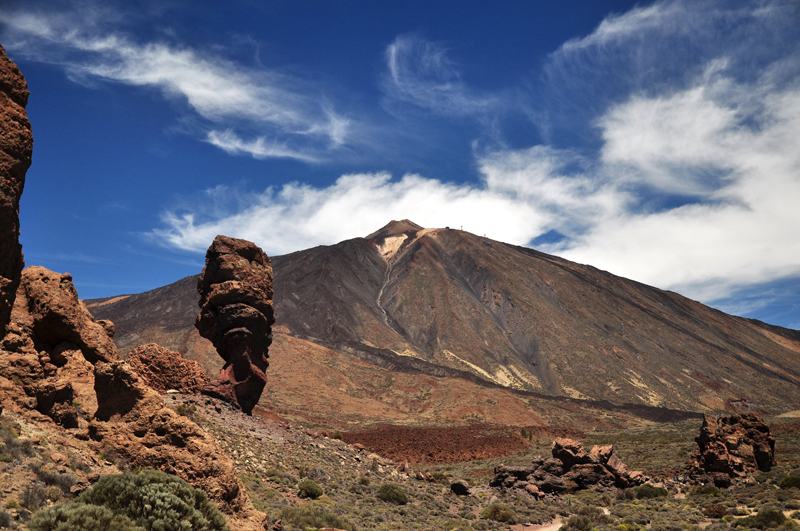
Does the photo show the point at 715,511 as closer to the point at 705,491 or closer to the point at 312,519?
the point at 705,491

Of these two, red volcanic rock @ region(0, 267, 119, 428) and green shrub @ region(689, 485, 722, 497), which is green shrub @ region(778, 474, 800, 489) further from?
red volcanic rock @ region(0, 267, 119, 428)

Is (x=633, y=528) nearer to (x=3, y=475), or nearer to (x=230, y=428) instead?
(x=230, y=428)

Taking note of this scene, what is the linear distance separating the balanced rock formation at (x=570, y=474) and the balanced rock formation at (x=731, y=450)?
3335 millimetres

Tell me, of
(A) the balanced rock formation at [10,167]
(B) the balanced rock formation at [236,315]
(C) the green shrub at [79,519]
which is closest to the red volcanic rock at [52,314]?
(A) the balanced rock formation at [10,167]

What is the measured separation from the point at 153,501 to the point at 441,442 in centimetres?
3880

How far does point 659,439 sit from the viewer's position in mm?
41750

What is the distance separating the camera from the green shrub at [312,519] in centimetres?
1257

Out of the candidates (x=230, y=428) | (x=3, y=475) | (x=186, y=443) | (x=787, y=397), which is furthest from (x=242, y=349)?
(x=787, y=397)

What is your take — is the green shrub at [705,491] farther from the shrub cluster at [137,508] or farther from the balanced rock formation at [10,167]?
the balanced rock formation at [10,167]

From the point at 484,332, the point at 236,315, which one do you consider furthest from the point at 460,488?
the point at 484,332

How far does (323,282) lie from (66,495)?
119171mm

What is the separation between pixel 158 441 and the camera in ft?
29.0

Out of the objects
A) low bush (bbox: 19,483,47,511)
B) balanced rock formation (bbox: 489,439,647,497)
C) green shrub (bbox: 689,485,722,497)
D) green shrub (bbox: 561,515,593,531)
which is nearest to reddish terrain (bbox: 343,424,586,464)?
balanced rock formation (bbox: 489,439,647,497)

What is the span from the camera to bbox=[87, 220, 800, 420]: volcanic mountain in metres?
81.1
